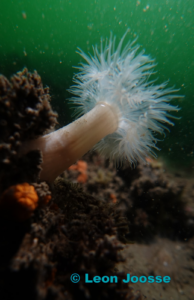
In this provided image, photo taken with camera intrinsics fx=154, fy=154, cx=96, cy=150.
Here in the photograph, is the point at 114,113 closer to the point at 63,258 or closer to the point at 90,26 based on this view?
the point at 63,258

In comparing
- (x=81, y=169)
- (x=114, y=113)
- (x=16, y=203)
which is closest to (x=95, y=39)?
(x=81, y=169)

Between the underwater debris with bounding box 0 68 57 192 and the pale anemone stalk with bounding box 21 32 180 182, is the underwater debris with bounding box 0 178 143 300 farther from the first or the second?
the pale anemone stalk with bounding box 21 32 180 182

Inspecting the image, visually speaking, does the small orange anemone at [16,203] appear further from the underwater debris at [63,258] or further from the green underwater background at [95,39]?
the green underwater background at [95,39]

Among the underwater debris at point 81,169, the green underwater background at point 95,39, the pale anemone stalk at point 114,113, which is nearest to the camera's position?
the pale anemone stalk at point 114,113

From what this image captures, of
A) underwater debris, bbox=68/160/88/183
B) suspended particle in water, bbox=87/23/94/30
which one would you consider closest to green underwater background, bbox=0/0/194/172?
suspended particle in water, bbox=87/23/94/30

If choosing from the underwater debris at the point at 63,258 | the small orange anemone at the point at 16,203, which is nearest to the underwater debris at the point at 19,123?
the small orange anemone at the point at 16,203

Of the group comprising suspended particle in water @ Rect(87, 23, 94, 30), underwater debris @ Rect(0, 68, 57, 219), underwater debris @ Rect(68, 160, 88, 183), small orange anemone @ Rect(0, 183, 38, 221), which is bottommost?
underwater debris @ Rect(68, 160, 88, 183)

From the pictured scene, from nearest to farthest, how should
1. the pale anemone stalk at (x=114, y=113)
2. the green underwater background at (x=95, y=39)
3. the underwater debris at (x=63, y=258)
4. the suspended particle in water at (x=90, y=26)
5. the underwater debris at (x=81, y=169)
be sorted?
the underwater debris at (x=63, y=258) → the pale anemone stalk at (x=114, y=113) → the underwater debris at (x=81, y=169) → the green underwater background at (x=95, y=39) → the suspended particle in water at (x=90, y=26)
